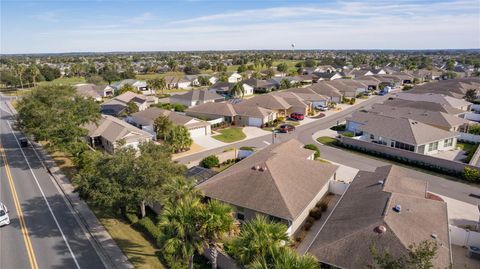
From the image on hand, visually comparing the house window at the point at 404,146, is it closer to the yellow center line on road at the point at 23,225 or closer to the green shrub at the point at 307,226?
the green shrub at the point at 307,226

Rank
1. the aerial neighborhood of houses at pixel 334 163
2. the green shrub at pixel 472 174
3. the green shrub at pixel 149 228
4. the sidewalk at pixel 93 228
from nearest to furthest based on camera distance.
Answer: the aerial neighborhood of houses at pixel 334 163 < the sidewalk at pixel 93 228 < the green shrub at pixel 149 228 < the green shrub at pixel 472 174

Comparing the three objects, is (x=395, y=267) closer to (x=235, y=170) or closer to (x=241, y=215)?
(x=241, y=215)

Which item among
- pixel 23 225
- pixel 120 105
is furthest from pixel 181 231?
pixel 120 105

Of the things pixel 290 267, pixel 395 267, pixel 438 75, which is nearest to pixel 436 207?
pixel 395 267

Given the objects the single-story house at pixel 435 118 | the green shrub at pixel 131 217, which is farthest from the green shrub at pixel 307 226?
the single-story house at pixel 435 118

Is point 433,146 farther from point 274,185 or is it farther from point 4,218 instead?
point 4,218

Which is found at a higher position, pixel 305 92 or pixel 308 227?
pixel 305 92
